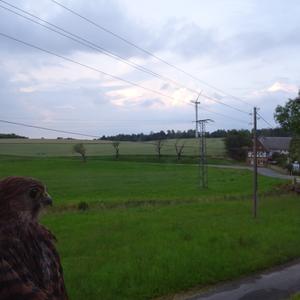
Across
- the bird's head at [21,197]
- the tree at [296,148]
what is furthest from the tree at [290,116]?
the bird's head at [21,197]

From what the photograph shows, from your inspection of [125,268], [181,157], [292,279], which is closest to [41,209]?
[125,268]

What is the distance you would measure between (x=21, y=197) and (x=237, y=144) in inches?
4313

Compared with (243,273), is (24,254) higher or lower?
higher

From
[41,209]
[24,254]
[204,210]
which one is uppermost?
[41,209]

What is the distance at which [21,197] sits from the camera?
222 cm

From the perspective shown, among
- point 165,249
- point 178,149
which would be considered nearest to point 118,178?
point 178,149

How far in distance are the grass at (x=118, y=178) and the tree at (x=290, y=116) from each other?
11.6m

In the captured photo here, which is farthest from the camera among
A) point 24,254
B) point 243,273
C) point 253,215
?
point 253,215

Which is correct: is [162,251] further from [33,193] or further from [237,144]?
[237,144]

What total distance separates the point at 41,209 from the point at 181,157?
108242mm

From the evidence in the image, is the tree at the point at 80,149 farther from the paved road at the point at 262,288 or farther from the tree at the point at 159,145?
the paved road at the point at 262,288

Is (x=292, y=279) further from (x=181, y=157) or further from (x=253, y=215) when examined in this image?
(x=181, y=157)

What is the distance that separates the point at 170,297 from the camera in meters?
9.34

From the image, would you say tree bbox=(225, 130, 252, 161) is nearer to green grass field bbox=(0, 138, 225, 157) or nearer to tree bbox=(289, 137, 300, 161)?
green grass field bbox=(0, 138, 225, 157)
